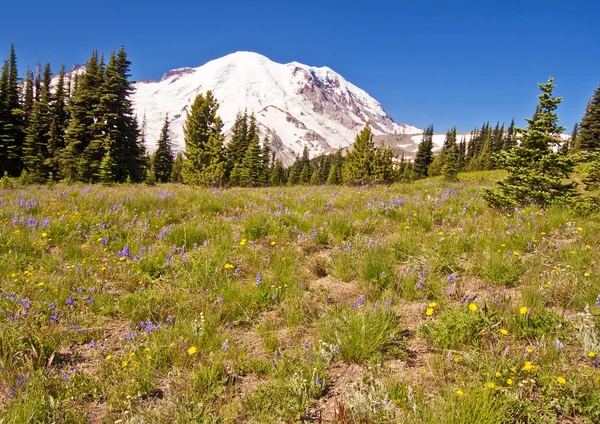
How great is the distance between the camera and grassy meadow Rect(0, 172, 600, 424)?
8.37 feet

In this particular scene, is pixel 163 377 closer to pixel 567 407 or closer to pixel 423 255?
pixel 567 407

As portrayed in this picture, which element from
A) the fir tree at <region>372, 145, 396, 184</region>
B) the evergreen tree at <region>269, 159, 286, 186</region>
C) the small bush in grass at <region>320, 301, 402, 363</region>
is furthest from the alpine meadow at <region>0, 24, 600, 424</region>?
the evergreen tree at <region>269, 159, 286, 186</region>

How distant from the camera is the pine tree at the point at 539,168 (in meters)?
7.79

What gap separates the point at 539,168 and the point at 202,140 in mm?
41007

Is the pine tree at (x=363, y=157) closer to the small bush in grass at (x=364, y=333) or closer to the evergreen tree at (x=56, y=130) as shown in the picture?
the evergreen tree at (x=56, y=130)

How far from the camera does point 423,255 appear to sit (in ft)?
17.1


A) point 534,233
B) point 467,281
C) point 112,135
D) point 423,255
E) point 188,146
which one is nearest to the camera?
point 467,281

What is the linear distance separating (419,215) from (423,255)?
7.17ft

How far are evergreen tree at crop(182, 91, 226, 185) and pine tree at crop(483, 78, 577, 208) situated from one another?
3608 cm

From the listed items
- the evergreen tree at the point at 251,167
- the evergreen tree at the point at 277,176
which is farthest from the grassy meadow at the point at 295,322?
the evergreen tree at the point at 277,176

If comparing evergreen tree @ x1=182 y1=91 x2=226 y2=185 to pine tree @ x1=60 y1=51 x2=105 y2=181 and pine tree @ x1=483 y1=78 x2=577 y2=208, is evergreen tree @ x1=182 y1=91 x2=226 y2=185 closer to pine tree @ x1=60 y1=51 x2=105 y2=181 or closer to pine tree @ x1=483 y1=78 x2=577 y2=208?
pine tree @ x1=60 y1=51 x2=105 y2=181

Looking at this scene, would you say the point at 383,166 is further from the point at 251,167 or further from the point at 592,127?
the point at 592,127

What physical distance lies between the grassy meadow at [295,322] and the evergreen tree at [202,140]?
3633 cm

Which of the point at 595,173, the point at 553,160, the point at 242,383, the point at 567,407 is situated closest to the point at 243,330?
the point at 242,383
